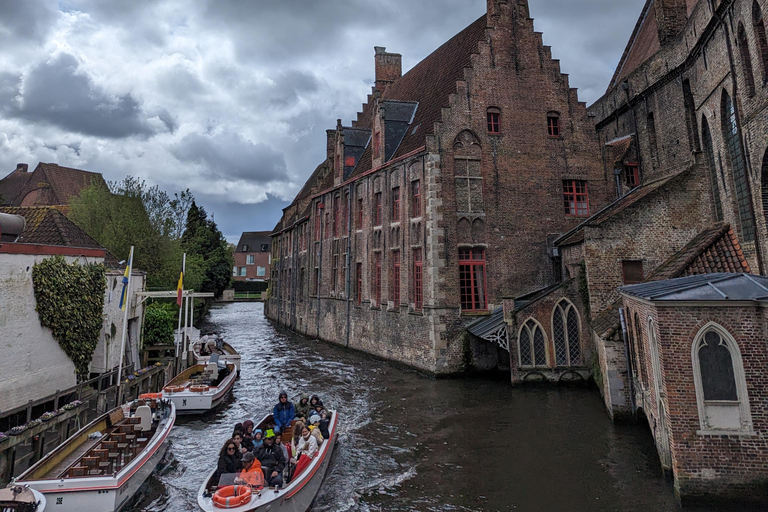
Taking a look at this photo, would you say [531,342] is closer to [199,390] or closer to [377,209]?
[377,209]

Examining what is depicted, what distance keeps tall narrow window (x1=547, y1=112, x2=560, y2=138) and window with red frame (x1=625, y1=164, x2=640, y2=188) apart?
392cm

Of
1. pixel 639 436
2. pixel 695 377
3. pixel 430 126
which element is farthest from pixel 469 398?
pixel 430 126

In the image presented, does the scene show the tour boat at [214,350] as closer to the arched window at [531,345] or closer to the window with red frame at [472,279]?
the window with red frame at [472,279]

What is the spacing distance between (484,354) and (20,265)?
15.7 m

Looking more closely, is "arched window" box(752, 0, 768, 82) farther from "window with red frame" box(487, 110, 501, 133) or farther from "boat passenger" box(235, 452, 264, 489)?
"boat passenger" box(235, 452, 264, 489)

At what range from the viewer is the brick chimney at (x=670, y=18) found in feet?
66.2

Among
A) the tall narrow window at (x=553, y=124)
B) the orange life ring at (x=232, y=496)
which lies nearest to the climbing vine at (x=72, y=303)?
the orange life ring at (x=232, y=496)

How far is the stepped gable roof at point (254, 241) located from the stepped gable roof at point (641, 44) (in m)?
81.3

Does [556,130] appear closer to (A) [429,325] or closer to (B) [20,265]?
(A) [429,325]

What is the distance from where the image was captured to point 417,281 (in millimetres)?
19891

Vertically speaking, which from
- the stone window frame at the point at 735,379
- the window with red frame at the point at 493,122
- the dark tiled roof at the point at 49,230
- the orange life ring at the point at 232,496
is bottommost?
the orange life ring at the point at 232,496

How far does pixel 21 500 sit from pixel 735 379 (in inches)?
455

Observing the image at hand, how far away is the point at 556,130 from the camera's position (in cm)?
2077

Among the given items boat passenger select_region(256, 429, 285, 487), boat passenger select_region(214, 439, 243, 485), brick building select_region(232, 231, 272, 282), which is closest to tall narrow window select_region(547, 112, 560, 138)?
boat passenger select_region(256, 429, 285, 487)
